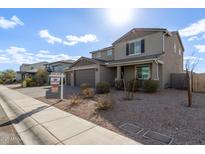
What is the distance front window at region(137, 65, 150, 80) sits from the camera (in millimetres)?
14211

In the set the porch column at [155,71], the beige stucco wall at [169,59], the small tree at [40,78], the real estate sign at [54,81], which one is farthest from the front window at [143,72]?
the small tree at [40,78]

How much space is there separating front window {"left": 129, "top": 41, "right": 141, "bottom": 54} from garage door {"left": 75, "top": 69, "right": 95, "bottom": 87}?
5208mm

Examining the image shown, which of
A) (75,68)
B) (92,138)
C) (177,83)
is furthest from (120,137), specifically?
(75,68)

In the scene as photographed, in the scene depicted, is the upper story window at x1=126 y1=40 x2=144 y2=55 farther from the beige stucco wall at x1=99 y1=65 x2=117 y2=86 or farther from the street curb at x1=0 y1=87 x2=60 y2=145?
the street curb at x1=0 y1=87 x2=60 y2=145

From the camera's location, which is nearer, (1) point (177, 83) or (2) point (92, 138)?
(2) point (92, 138)

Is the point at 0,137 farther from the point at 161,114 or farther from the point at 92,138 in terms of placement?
the point at 161,114

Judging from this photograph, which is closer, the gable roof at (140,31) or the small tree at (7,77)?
the gable roof at (140,31)

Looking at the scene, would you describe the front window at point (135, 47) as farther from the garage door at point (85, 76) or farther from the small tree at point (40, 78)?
the small tree at point (40, 78)

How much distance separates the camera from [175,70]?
17094 millimetres

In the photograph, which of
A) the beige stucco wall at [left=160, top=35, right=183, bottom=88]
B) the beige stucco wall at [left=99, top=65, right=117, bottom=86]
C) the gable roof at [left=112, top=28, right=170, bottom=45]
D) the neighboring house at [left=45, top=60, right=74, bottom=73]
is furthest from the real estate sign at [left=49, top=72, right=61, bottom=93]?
the neighboring house at [left=45, top=60, right=74, bottom=73]

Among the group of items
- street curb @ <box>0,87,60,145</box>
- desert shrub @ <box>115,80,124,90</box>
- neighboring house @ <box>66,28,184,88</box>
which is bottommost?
street curb @ <box>0,87,60,145</box>

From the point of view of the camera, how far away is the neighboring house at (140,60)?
13797 millimetres
